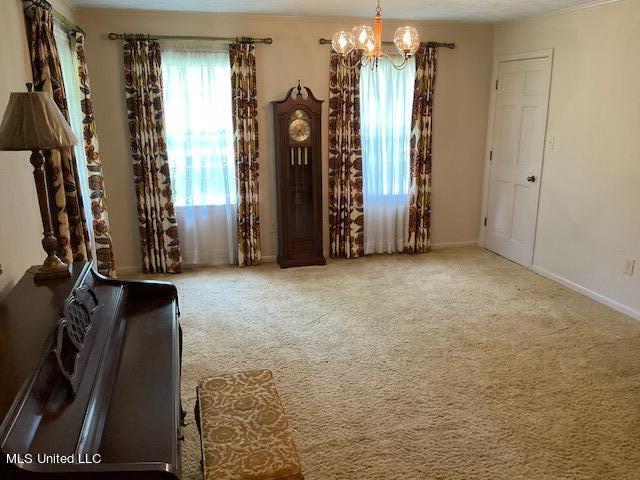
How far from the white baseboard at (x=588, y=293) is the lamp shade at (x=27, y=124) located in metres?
3.99

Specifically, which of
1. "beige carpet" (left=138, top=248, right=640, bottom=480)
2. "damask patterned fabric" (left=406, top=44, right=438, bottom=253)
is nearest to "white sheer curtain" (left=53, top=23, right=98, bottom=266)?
"beige carpet" (left=138, top=248, right=640, bottom=480)

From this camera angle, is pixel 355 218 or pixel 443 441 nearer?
pixel 443 441

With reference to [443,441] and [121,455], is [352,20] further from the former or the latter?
[121,455]

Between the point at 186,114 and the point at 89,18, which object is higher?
the point at 89,18

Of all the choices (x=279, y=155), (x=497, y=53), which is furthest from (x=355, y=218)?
(x=497, y=53)

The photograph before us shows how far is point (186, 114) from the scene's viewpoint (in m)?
4.53

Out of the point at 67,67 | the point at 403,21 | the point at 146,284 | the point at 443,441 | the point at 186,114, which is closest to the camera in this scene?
the point at 146,284

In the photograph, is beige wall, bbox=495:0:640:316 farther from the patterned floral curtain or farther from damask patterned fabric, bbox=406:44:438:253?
the patterned floral curtain

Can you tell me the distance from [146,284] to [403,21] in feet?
12.9

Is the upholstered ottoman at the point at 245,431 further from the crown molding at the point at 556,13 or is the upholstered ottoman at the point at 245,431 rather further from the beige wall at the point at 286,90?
the crown molding at the point at 556,13

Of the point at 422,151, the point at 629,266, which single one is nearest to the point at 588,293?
the point at 629,266

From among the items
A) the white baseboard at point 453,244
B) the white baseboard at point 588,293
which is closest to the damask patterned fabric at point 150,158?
the white baseboard at point 453,244

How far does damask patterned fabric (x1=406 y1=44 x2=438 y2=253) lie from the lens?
494cm

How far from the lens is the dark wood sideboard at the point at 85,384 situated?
106 cm
